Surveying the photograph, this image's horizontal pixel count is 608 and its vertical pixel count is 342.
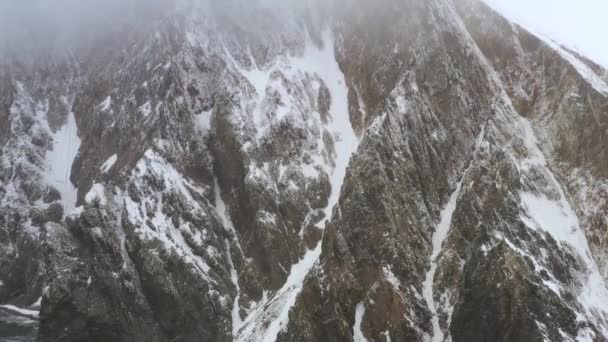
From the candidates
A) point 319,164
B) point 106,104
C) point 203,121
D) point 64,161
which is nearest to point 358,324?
point 319,164

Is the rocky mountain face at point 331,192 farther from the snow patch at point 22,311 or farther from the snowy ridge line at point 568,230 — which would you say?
the snow patch at point 22,311

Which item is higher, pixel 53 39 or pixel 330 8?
pixel 53 39

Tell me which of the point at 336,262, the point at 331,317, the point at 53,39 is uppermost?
the point at 53,39

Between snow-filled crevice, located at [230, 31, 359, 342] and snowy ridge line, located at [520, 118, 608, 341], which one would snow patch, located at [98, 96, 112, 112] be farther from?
snowy ridge line, located at [520, 118, 608, 341]

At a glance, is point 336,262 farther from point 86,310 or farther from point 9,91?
point 9,91

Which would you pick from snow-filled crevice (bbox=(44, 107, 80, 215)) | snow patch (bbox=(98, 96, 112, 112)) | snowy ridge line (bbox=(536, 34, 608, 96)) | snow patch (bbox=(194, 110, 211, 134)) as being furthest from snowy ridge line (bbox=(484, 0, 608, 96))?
snow-filled crevice (bbox=(44, 107, 80, 215))

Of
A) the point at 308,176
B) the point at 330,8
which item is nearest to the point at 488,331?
the point at 308,176

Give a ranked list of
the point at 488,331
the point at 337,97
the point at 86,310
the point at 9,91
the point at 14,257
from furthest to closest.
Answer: the point at 9,91
the point at 14,257
the point at 337,97
the point at 86,310
the point at 488,331

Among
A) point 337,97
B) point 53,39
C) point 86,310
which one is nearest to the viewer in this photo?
point 86,310
